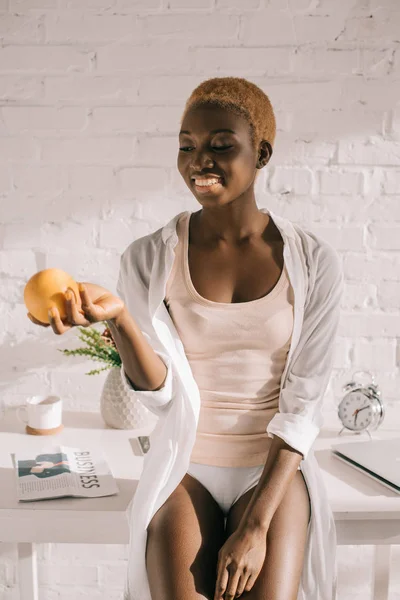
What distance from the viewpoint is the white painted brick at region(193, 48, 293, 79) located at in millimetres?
1765

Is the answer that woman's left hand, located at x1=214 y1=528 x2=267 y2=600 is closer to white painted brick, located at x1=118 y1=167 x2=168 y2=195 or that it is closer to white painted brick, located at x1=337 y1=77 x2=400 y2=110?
white painted brick, located at x1=118 y1=167 x2=168 y2=195

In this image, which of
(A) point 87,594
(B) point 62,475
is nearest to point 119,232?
(B) point 62,475

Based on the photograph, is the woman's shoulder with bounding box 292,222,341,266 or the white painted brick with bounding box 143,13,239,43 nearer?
the woman's shoulder with bounding box 292,222,341,266

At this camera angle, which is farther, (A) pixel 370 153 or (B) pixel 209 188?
(A) pixel 370 153

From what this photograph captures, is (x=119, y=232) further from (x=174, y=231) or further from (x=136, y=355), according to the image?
(x=136, y=355)

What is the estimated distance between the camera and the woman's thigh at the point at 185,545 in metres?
1.07

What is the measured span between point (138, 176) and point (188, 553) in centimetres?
103

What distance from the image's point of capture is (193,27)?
1759mm

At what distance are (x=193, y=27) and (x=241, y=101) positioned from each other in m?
0.64

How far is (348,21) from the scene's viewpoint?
176 cm

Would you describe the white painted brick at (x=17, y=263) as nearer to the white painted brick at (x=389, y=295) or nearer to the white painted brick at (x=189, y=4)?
the white painted brick at (x=189, y=4)

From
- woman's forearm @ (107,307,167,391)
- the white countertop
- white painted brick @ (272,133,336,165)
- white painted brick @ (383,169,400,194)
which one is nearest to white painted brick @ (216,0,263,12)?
white painted brick @ (272,133,336,165)

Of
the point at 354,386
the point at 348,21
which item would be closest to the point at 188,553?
the point at 354,386

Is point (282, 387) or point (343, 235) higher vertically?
point (343, 235)
